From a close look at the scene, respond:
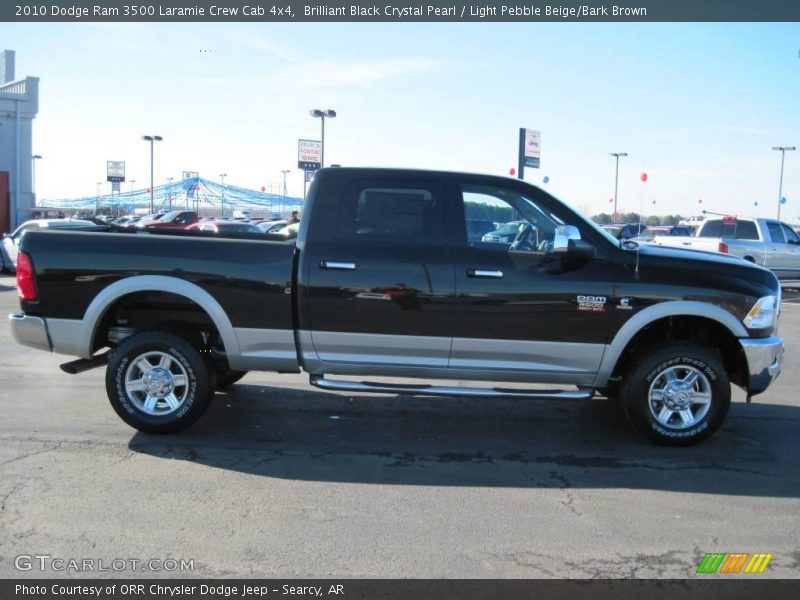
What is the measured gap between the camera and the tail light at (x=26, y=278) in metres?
5.75

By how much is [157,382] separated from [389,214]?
2.25 metres

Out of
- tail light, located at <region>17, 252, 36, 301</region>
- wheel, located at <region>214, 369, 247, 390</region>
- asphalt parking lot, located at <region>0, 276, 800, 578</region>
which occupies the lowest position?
asphalt parking lot, located at <region>0, 276, 800, 578</region>

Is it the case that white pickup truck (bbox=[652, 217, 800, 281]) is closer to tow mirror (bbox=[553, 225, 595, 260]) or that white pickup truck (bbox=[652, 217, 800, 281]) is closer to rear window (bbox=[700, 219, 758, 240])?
rear window (bbox=[700, 219, 758, 240])

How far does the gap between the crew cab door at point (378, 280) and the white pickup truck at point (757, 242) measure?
14807 mm

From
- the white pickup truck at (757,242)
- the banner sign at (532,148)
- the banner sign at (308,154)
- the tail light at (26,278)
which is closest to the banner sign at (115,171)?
the banner sign at (308,154)

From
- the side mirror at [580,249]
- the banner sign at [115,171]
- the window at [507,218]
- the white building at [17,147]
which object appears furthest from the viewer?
the banner sign at [115,171]

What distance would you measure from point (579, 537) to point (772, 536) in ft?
3.62

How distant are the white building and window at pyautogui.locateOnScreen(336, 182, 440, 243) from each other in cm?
3076

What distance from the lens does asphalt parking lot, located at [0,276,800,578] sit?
12.7 ft

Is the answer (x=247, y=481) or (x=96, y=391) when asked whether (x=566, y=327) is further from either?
(x=96, y=391)

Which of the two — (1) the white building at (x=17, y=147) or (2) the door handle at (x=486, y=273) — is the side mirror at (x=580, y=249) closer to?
(2) the door handle at (x=486, y=273)

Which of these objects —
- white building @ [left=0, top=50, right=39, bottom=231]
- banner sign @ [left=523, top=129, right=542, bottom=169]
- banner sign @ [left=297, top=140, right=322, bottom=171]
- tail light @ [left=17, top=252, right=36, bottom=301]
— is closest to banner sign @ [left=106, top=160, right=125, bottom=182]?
white building @ [left=0, top=50, right=39, bottom=231]

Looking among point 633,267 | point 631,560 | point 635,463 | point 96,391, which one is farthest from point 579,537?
point 96,391

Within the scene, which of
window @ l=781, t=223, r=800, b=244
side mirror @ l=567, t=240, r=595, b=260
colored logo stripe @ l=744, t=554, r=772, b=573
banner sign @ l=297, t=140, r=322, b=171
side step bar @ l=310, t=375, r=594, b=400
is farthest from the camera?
banner sign @ l=297, t=140, r=322, b=171
